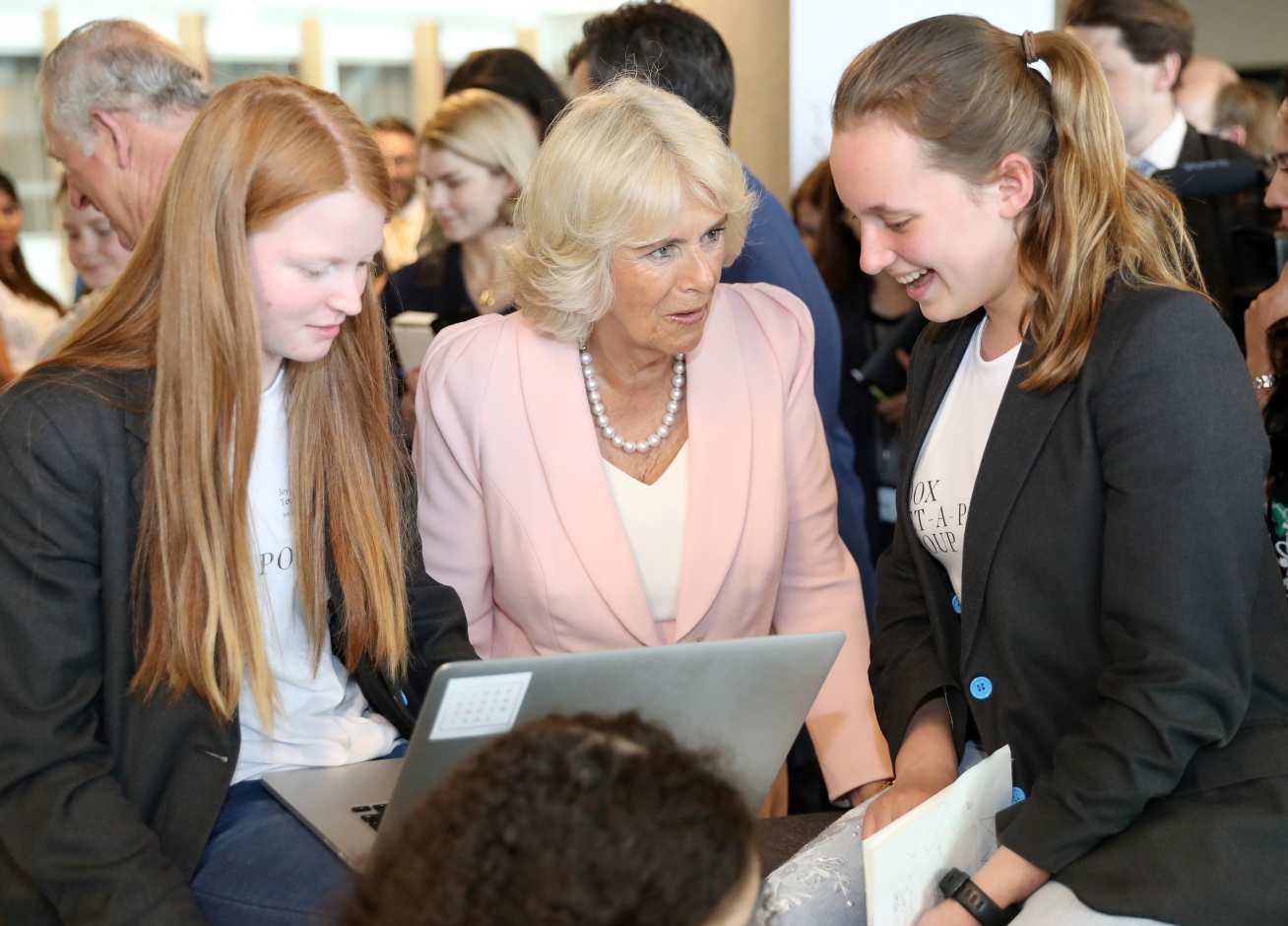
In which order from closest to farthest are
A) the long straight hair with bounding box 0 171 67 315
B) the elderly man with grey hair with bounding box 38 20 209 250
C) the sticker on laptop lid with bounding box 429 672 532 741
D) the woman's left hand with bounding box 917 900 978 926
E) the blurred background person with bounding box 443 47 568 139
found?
the sticker on laptop lid with bounding box 429 672 532 741
the woman's left hand with bounding box 917 900 978 926
the elderly man with grey hair with bounding box 38 20 209 250
the blurred background person with bounding box 443 47 568 139
the long straight hair with bounding box 0 171 67 315

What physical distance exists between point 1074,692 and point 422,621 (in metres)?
0.91

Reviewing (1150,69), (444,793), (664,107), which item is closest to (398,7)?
(1150,69)

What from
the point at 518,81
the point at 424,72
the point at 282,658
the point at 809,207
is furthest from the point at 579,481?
the point at 424,72

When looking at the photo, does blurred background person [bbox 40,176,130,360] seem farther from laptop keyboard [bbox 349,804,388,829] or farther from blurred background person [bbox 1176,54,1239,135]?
blurred background person [bbox 1176,54,1239,135]

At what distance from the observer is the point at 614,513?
232cm

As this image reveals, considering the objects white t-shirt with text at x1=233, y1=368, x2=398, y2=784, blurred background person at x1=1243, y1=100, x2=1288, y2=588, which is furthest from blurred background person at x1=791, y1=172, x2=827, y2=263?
white t-shirt with text at x1=233, y1=368, x2=398, y2=784

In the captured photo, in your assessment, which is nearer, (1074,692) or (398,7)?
(1074,692)

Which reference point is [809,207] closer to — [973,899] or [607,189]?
[607,189]

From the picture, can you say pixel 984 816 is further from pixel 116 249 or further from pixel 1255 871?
pixel 116 249

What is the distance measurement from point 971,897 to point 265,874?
834 mm

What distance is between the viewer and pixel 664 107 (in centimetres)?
231

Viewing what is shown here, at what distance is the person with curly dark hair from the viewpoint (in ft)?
3.02

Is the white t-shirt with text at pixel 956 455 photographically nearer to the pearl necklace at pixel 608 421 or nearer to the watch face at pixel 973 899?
the watch face at pixel 973 899

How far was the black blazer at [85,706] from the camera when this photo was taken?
1.65m
